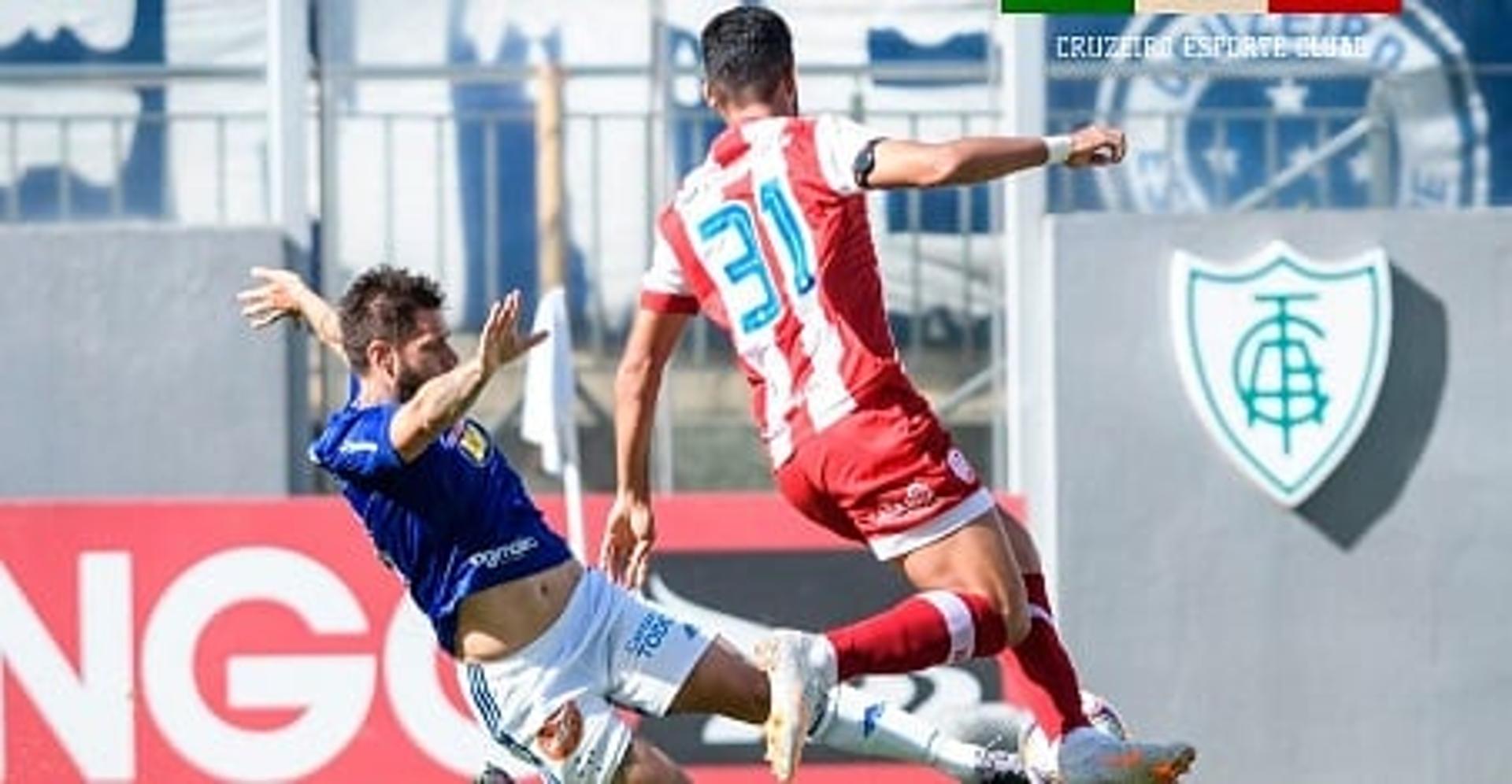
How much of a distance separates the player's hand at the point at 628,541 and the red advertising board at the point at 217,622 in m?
2.23

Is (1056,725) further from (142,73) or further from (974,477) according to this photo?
(142,73)

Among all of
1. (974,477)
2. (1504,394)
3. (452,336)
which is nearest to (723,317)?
(974,477)

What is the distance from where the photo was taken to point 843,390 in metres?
10.4

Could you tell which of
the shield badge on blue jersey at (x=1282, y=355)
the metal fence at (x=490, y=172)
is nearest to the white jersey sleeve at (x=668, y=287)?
the metal fence at (x=490, y=172)

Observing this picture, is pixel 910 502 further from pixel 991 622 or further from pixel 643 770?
pixel 643 770

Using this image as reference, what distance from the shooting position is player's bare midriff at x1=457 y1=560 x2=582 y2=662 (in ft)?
33.6

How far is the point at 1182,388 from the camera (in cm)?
1351

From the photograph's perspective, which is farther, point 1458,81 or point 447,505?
point 1458,81

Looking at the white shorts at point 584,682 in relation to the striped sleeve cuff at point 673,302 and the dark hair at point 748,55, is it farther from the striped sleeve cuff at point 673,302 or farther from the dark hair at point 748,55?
the dark hair at point 748,55

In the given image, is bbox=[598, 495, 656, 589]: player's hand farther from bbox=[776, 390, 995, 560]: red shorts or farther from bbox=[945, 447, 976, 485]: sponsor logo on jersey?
bbox=[945, 447, 976, 485]: sponsor logo on jersey

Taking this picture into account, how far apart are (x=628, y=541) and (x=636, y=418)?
0.36 metres

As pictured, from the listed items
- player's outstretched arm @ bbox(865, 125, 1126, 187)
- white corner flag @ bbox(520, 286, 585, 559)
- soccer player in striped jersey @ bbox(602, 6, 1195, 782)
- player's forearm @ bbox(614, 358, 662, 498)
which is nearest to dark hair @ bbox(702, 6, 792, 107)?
soccer player in striped jersey @ bbox(602, 6, 1195, 782)

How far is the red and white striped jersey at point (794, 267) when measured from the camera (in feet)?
33.8

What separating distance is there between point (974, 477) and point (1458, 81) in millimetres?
3809
